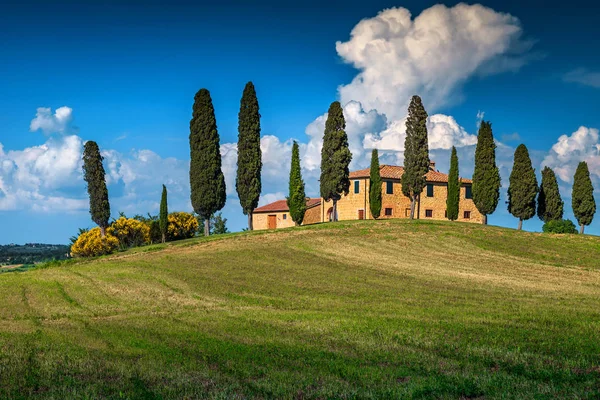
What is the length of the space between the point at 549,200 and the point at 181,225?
1888 inches

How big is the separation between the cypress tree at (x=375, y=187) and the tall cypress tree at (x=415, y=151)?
302cm

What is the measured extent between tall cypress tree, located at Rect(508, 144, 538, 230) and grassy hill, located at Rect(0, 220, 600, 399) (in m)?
24.5

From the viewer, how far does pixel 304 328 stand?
53.8 feet

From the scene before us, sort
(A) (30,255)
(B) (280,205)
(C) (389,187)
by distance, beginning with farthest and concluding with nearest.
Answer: (A) (30,255) < (B) (280,205) < (C) (389,187)

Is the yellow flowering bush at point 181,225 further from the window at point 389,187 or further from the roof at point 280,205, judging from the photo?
the window at point 389,187

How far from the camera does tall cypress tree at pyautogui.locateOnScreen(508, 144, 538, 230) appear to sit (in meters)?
63.4

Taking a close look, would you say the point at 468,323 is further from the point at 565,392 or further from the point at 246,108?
the point at 246,108

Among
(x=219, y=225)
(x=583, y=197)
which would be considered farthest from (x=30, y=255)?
(x=583, y=197)

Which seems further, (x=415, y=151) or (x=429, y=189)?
(x=429, y=189)

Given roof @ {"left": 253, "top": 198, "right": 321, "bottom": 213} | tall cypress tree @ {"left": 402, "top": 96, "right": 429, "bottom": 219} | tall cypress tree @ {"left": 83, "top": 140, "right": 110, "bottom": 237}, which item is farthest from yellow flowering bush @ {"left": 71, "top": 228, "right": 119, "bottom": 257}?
tall cypress tree @ {"left": 402, "top": 96, "right": 429, "bottom": 219}

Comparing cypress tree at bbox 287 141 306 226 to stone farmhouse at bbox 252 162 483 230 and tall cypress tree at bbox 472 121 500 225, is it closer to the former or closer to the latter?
stone farmhouse at bbox 252 162 483 230

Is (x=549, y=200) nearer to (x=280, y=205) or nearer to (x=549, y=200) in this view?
(x=549, y=200)

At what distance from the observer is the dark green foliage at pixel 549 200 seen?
237ft

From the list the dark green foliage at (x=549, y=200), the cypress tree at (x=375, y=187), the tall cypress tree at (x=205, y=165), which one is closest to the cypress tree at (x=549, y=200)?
the dark green foliage at (x=549, y=200)
